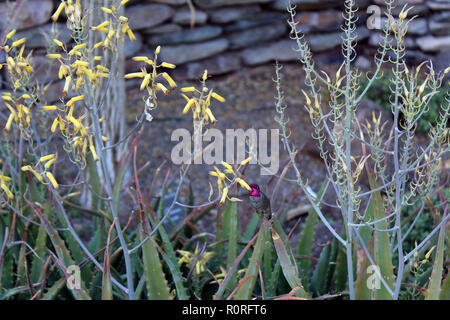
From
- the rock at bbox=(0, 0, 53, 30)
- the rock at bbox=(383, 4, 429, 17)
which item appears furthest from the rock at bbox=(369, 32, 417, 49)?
the rock at bbox=(0, 0, 53, 30)

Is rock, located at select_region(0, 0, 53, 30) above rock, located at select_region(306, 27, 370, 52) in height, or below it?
below

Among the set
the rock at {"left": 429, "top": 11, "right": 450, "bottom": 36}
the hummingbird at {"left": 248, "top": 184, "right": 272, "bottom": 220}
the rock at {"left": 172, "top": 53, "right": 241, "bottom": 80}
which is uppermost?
the rock at {"left": 429, "top": 11, "right": 450, "bottom": 36}

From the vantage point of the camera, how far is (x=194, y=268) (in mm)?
1677

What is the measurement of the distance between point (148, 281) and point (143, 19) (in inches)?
118

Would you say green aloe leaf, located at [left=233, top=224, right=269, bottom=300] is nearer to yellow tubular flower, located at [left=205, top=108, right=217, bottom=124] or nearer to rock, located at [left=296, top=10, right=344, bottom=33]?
yellow tubular flower, located at [left=205, top=108, right=217, bottom=124]

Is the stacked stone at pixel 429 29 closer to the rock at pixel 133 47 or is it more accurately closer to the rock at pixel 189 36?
the rock at pixel 189 36

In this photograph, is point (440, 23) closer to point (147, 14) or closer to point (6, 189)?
point (147, 14)

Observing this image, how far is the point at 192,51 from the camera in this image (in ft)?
14.4

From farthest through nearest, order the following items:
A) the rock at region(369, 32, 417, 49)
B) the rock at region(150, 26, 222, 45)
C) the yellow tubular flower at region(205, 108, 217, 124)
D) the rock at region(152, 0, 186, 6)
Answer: the rock at region(369, 32, 417, 49)
the rock at region(150, 26, 222, 45)
the rock at region(152, 0, 186, 6)
the yellow tubular flower at region(205, 108, 217, 124)

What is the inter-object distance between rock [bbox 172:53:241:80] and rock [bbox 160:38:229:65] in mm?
49

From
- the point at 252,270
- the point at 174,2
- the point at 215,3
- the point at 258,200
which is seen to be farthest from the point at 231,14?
the point at 252,270

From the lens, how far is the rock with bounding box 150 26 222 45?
4270mm

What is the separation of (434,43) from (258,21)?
143cm
